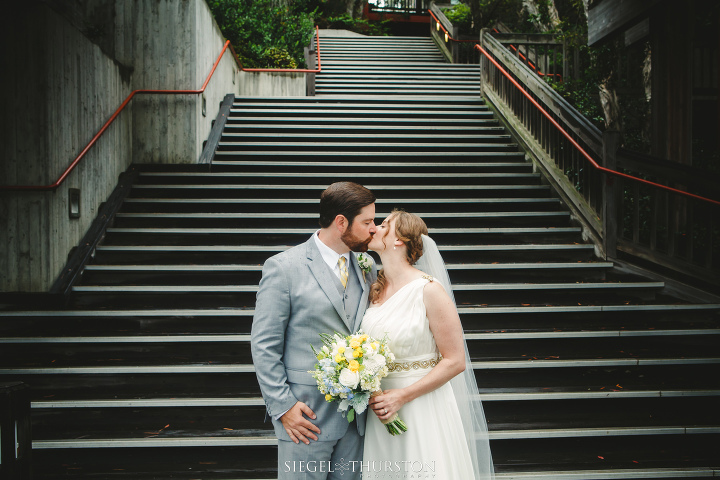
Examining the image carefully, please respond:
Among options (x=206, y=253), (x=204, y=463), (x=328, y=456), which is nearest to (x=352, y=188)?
(x=328, y=456)

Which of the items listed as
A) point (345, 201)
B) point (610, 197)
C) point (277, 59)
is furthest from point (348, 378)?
point (277, 59)

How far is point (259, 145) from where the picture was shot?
289 inches

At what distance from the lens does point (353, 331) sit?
2.05m

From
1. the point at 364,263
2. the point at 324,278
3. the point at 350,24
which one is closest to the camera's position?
the point at 324,278

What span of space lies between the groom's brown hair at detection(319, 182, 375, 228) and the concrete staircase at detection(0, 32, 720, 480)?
208 centimetres

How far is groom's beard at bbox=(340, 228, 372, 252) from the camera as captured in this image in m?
2.03

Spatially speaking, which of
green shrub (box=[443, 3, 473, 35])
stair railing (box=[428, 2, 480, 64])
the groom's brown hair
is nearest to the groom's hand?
the groom's brown hair

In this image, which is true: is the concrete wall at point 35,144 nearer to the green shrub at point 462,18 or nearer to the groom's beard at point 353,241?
the groom's beard at point 353,241

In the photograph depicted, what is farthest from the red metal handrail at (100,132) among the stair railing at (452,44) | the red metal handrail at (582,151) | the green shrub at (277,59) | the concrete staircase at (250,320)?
the stair railing at (452,44)

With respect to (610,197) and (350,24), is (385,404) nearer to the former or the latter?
(610,197)

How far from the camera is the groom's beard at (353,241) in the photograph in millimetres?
2025

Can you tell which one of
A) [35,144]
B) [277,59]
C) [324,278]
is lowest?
[324,278]

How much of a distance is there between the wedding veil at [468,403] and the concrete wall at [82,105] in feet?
13.1

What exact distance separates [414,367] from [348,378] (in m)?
0.52
